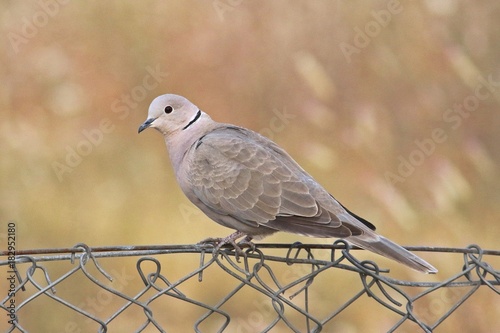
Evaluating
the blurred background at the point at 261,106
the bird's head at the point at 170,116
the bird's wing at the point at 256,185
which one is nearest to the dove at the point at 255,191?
the bird's wing at the point at 256,185

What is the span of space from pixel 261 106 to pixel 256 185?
206cm

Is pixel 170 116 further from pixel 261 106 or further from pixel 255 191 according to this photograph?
pixel 261 106

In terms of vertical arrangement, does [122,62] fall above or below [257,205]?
above

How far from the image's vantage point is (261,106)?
4809 mm

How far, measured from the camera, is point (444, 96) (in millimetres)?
4992

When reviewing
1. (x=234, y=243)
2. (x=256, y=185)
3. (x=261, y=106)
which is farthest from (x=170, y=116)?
(x=261, y=106)

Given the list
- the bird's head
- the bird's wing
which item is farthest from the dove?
the bird's head

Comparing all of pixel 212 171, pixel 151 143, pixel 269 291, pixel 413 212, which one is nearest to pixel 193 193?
pixel 212 171

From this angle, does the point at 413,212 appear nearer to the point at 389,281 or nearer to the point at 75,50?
the point at 75,50

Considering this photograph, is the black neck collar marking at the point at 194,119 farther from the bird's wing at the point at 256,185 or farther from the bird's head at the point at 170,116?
the bird's wing at the point at 256,185

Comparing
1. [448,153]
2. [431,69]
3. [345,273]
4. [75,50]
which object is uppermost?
[431,69]

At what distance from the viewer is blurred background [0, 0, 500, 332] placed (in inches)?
186

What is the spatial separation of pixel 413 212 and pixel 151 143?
162cm

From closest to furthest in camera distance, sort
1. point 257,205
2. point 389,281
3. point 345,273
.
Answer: point 389,281 < point 257,205 < point 345,273
